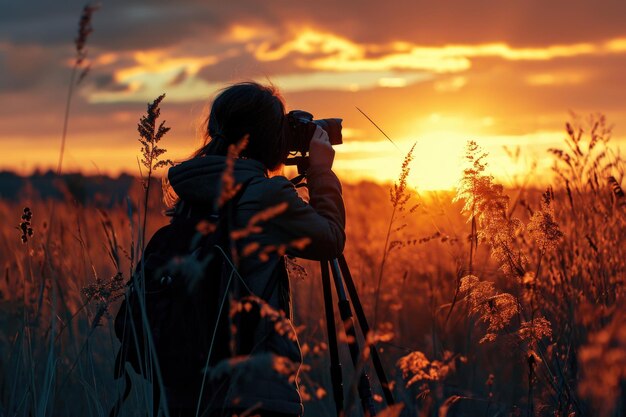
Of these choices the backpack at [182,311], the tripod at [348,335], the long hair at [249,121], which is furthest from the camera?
the long hair at [249,121]

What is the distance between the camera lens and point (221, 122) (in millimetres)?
2998

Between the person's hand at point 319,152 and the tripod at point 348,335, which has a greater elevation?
the person's hand at point 319,152

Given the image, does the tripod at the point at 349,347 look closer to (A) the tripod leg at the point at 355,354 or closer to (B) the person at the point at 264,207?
(A) the tripod leg at the point at 355,354

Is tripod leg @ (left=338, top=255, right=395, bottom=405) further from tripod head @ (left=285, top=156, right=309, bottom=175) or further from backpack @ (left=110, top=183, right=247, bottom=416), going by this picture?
backpack @ (left=110, top=183, right=247, bottom=416)

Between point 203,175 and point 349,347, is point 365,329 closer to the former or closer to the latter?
point 349,347

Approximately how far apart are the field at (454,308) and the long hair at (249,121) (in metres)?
0.37

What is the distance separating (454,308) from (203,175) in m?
→ 1.96

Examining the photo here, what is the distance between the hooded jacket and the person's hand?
0.26 metres

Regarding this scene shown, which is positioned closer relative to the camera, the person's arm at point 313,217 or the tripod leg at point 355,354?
the tripod leg at point 355,354

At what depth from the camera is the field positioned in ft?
8.32

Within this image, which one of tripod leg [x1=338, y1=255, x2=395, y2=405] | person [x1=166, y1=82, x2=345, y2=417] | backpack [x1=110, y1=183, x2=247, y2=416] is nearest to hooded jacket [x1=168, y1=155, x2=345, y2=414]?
person [x1=166, y1=82, x2=345, y2=417]

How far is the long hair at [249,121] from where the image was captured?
2973 mm

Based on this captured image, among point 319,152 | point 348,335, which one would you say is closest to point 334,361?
point 348,335

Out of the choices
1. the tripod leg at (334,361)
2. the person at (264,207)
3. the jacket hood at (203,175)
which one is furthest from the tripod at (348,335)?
the jacket hood at (203,175)
